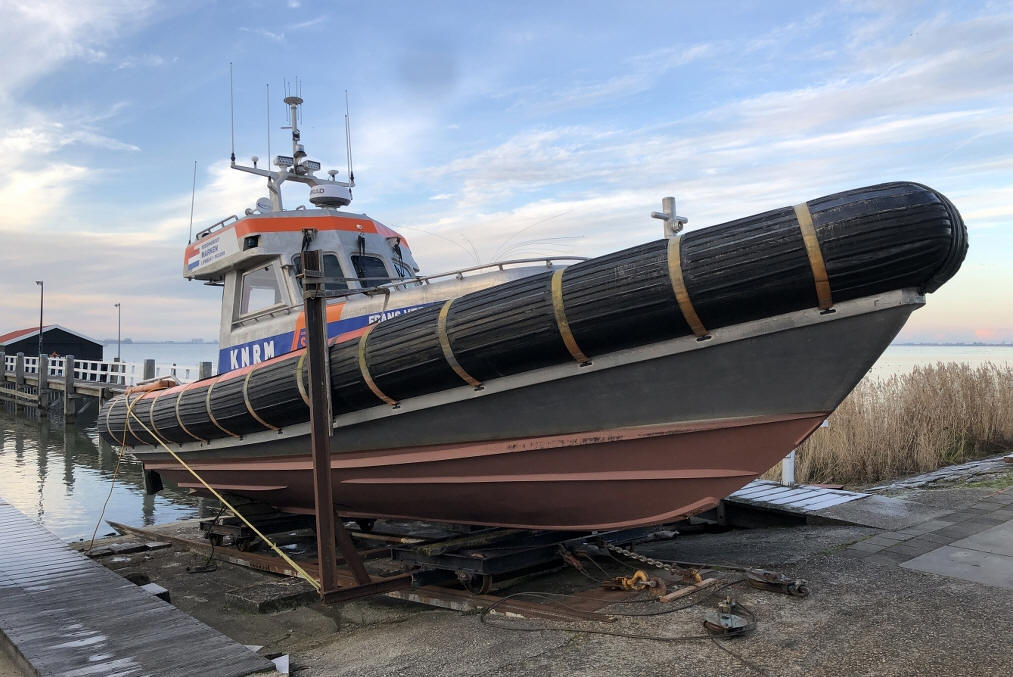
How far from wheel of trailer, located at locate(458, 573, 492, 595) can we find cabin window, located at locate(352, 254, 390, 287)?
314cm

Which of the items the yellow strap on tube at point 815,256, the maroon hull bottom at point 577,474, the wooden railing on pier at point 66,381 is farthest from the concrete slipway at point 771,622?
the wooden railing on pier at point 66,381

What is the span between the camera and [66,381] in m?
22.2

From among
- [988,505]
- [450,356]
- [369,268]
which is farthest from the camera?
[369,268]

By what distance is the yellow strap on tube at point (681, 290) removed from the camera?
139 inches

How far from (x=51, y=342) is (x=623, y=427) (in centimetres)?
3822

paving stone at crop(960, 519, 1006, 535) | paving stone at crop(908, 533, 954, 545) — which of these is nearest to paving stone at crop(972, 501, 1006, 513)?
paving stone at crop(960, 519, 1006, 535)

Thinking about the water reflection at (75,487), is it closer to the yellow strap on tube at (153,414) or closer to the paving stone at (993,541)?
the yellow strap on tube at (153,414)

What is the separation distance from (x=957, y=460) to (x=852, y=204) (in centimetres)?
745

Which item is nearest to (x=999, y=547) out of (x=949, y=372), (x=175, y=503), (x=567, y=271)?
(x=567, y=271)

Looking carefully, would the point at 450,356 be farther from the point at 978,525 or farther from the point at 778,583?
the point at 978,525

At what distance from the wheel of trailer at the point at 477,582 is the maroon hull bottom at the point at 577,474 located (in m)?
0.37

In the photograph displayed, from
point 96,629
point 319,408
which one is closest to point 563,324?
point 319,408

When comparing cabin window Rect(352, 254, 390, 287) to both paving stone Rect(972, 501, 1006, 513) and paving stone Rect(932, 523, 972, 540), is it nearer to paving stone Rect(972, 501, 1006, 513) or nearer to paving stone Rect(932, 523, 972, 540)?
paving stone Rect(932, 523, 972, 540)

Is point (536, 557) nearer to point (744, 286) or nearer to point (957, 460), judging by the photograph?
point (744, 286)
